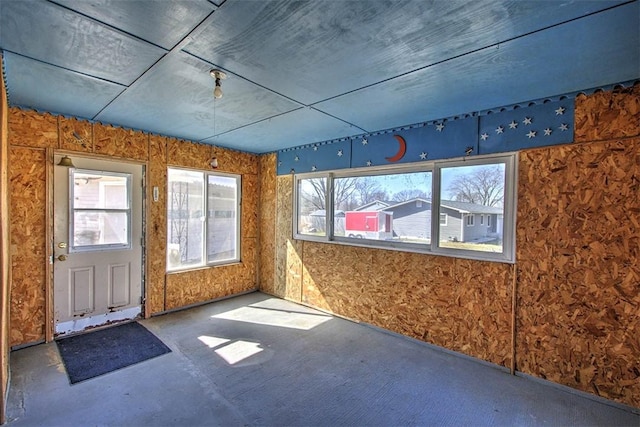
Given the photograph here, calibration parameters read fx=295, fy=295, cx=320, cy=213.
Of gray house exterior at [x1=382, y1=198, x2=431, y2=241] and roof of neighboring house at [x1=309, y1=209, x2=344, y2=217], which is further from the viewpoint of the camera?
roof of neighboring house at [x1=309, y1=209, x2=344, y2=217]

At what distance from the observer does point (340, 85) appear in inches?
94.4

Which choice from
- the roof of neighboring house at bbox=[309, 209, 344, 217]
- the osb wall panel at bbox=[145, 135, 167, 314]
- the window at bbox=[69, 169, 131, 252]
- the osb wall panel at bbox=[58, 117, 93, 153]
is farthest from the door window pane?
the roof of neighboring house at bbox=[309, 209, 344, 217]

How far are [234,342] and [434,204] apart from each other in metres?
2.77

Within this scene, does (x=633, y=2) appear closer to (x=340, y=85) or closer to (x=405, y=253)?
(x=340, y=85)

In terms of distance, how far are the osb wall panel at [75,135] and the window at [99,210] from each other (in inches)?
10.8

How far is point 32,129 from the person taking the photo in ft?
10.4

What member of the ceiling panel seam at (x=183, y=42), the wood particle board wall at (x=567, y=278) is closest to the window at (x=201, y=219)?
the ceiling panel seam at (x=183, y=42)

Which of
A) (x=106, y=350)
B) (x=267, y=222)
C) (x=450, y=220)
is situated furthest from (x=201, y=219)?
(x=450, y=220)

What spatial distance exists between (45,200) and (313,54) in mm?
3381

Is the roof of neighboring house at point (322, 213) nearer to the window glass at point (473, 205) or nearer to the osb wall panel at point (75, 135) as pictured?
the window glass at point (473, 205)

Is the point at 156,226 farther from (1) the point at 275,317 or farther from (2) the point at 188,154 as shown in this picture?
(1) the point at 275,317

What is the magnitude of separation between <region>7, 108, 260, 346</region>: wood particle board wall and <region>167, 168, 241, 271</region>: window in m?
0.14

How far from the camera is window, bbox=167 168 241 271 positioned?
4.38 meters

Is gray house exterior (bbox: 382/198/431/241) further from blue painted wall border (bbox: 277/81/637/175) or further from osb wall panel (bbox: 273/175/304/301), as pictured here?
osb wall panel (bbox: 273/175/304/301)
